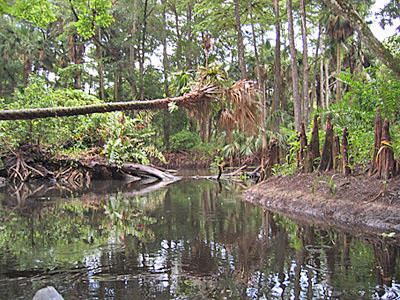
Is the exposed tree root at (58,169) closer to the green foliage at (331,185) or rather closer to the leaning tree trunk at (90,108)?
the green foliage at (331,185)

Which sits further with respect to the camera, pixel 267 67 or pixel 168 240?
pixel 267 67

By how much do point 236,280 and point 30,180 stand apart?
14543 millimetres

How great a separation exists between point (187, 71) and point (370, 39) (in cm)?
389

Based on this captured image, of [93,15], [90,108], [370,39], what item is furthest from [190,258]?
[93,15]

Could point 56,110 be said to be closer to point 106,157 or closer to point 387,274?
point 387,274

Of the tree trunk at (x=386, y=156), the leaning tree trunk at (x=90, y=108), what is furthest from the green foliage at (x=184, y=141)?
the tree trunk at (x=386, y=156)

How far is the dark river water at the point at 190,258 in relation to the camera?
3109 millimetres

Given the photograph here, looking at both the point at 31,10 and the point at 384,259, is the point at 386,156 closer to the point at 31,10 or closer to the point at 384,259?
the point at 384,259

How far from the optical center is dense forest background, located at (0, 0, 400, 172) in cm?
703

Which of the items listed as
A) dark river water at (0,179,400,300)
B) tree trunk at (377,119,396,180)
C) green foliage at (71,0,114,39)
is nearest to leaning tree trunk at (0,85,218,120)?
dark river water at (0,179,400,300)

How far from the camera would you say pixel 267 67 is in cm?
3278

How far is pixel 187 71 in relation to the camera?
330 inches

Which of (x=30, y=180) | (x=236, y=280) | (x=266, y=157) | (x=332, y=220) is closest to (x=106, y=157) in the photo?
(x=30, y=180)

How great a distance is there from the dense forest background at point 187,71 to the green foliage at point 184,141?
0.30ft
